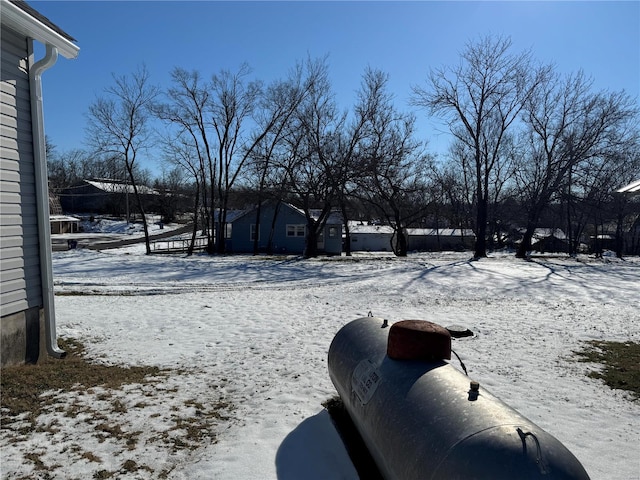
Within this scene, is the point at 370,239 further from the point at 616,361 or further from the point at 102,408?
the point at 102,408

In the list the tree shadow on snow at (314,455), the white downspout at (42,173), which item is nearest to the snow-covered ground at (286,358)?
the tree shadow on snow at (314,455)

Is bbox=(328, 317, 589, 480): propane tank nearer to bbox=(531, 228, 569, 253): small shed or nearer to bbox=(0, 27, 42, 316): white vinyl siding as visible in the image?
bbox=(0, 27, 42, 316): white vinyl siding

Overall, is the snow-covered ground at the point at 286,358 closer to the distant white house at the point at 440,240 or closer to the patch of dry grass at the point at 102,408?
the patch of dry grass at the point at 102,408

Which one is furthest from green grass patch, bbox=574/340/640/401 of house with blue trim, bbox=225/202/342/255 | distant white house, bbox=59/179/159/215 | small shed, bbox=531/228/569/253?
distant white house, bbox=59/179/159/215

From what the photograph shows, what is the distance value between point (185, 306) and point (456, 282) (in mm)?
10020

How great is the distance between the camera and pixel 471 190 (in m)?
51.8

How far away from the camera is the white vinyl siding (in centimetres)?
573

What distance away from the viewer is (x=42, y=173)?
20.8ft

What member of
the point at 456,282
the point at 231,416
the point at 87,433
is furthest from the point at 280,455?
the point at 456,282

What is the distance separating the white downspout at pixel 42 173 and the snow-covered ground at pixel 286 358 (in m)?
1.27

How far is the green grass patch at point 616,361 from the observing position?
635cm

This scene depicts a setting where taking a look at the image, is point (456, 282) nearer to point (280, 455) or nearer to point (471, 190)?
point (280, 455)

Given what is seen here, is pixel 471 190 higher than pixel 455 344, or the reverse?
pixel 471 190

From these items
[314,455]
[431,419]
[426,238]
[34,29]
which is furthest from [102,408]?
[426,238]
